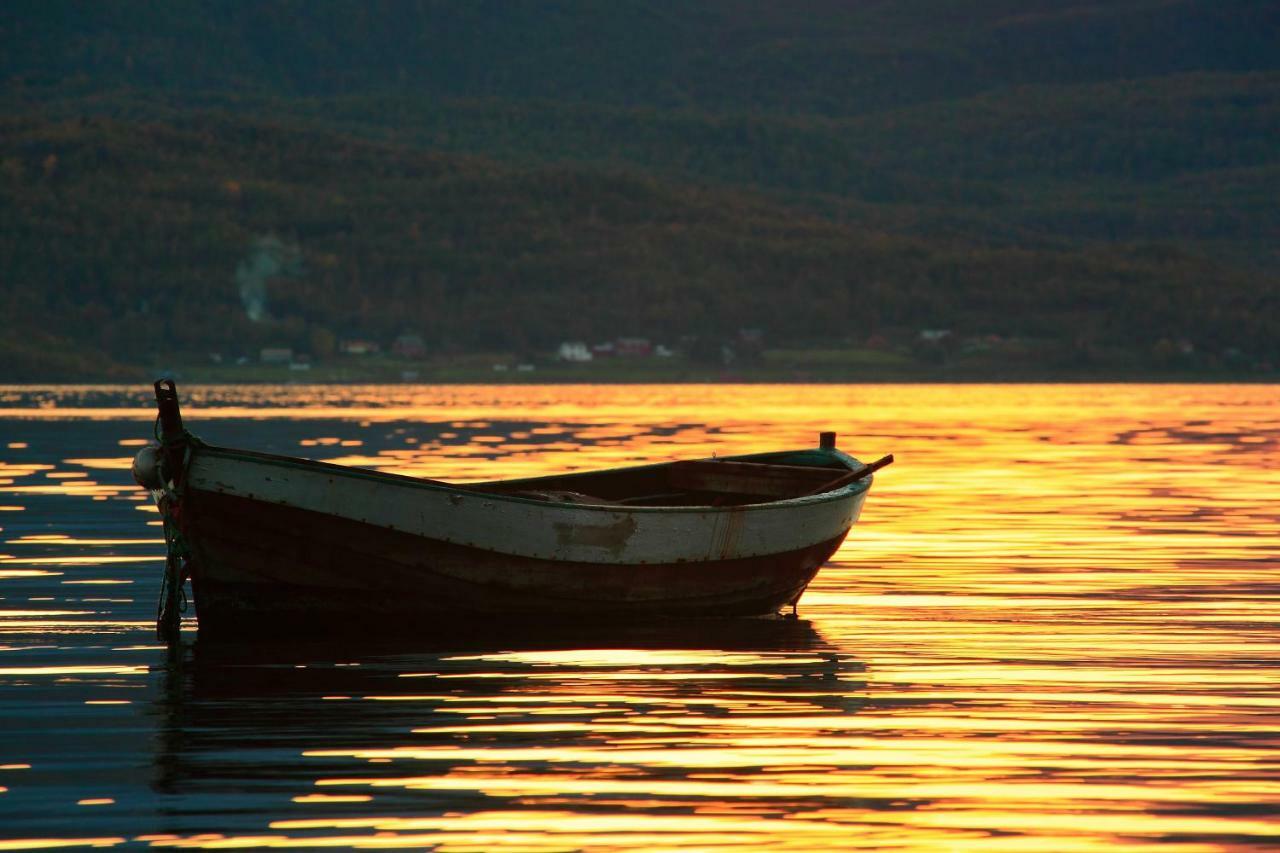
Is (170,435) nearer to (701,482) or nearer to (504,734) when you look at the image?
(504,734)

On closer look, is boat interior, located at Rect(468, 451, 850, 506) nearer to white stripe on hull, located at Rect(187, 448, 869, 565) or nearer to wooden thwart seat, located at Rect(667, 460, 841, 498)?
wooden thwart seat, located at Rect(667, 460, 841, 498)

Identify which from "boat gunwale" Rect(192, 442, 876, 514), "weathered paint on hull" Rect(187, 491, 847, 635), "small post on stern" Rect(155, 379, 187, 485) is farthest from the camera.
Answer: "weathered paint on hull" Rect(187, 491, 847, 635)

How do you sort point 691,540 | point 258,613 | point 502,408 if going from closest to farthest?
point 258,613 < point 691,540 < point 502,408

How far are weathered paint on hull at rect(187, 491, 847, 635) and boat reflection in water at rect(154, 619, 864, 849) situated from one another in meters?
0.43

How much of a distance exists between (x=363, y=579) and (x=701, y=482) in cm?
823

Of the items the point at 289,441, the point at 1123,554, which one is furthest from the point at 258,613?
the point at 289,441

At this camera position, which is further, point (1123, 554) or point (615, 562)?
point (1123, 554)

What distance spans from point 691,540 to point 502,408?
389 feet

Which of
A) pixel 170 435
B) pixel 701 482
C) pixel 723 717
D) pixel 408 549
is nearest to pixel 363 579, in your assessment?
pixel 408 549

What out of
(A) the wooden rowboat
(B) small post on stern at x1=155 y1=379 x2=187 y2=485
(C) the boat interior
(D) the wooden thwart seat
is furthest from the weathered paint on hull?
(D) the wooden thwart seat

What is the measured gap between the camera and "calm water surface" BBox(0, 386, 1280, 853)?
14.6m

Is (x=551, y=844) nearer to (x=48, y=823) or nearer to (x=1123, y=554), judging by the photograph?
(x=48, y=823)

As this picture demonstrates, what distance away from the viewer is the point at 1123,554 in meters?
35.1

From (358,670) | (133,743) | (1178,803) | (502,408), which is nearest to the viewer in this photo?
(1178,803)
